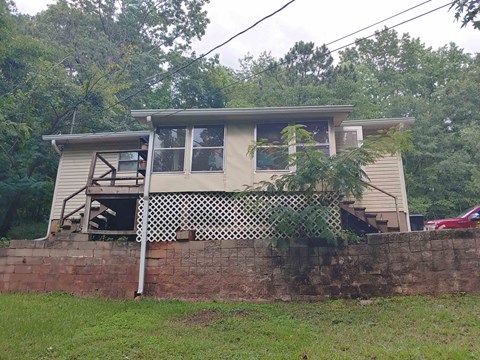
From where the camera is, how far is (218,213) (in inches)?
352

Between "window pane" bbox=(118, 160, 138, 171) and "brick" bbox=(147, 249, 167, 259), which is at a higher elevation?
"window pane" bbox=(118, 160, 138, 171)

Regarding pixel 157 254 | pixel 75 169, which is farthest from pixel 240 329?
pixel 75 169

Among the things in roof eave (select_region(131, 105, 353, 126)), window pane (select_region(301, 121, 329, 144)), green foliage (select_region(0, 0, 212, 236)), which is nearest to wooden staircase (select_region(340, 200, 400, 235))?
window pane (select_region(301, 121, 329, 144))

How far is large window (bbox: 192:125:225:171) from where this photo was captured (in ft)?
31.1

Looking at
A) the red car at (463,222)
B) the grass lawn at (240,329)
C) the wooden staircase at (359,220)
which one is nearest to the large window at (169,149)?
the grass lawn at (240,329)

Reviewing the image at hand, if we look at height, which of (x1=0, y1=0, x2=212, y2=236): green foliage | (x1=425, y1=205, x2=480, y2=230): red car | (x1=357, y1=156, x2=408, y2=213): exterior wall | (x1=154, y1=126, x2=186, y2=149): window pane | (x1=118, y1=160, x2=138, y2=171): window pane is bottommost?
(x1=425, y1=205, x2=480, y2=230): red car

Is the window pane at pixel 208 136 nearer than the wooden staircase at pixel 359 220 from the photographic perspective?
No

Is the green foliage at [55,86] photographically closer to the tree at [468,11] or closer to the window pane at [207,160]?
the window pane at [207,160]

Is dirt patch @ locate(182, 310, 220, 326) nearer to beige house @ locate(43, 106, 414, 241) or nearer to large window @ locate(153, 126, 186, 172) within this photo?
beige house @ locate(43, 106, 414, 241)

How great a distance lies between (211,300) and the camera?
8031 mm

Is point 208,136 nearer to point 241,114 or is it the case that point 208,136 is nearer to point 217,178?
point 241,114

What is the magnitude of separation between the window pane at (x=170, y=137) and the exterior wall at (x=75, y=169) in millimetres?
2268

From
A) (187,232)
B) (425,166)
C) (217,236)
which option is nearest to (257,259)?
(217,236)

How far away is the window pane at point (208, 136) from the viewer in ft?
31.9
